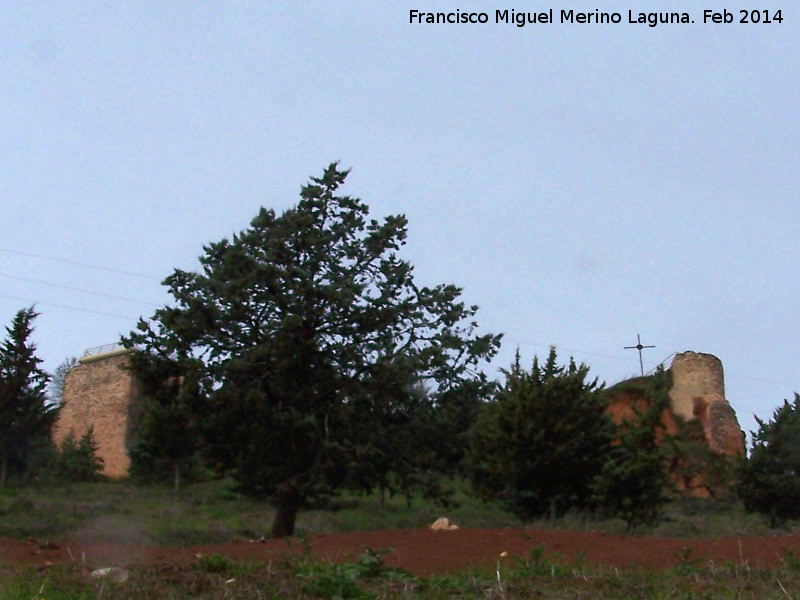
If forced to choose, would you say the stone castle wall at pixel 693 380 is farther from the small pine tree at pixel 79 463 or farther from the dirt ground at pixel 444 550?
the dirt ground at pixel 444 550

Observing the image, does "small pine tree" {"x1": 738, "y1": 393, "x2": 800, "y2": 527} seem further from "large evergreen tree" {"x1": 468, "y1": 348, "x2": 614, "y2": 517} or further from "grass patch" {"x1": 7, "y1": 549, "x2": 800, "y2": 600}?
"grass patch" {"x1": 7, "y1": 549, "x2": 800, "y2": 600}

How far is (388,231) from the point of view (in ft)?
50.2

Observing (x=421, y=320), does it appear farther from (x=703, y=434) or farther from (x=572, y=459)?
(x=703, y=434)

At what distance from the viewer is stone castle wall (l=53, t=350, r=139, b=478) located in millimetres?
40234

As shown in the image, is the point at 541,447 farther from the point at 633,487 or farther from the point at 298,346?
the point at 298,346

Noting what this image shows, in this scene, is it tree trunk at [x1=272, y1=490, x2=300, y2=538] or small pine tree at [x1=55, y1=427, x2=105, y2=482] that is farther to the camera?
small pine tree at [x1=55, y1=427, x2=105, y2=482]

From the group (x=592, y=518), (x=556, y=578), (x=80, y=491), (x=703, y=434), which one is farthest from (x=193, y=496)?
(x=556, y=578)

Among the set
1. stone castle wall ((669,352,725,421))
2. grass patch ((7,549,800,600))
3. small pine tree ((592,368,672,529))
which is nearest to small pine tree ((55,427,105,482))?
small pine tree ((592,368,672,529))

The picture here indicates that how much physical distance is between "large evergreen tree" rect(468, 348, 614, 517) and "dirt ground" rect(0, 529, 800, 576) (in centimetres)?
820

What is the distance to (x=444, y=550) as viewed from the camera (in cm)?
823

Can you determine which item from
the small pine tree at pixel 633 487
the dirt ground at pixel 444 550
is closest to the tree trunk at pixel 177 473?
the small pine tree at pixel 633 487

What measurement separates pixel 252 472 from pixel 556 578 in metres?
9.37

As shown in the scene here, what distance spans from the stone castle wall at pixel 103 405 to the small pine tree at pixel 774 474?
2689 centimetres

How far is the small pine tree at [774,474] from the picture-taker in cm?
2097
